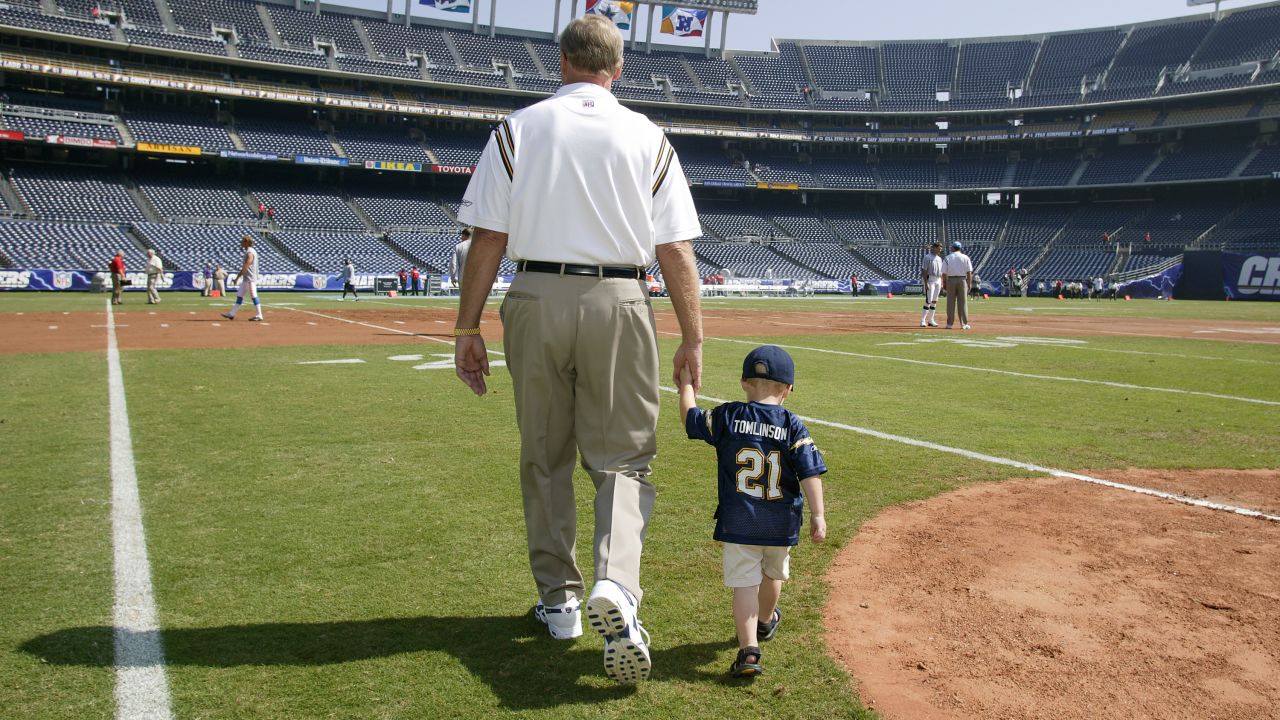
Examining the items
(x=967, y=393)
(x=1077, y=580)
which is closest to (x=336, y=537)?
(x=1077, y=580)

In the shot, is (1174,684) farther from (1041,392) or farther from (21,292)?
(21,292)

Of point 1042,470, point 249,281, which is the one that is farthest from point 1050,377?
point 249,281

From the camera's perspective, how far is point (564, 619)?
351 cm

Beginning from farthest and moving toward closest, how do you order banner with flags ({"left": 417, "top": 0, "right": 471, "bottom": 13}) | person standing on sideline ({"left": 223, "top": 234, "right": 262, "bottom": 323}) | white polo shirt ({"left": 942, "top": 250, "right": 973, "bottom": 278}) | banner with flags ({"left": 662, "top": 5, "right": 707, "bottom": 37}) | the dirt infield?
banner with flags ({"left": 662, "top": 5, "right": 707, "bottom": 37}) → banner with flags ({"left": 417, "top": 0, "right": 471, "bottom": 13}) → person standing on sideline ({"left": 223, "top": 234, "right": 262, "bottom": 323}) → white polo shirt ({"left": 942, "top": 250, "right": 973, "bottom": 278}) → the dirt infield

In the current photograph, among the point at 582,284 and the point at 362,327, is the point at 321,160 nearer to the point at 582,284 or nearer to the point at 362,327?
the point at 362,327

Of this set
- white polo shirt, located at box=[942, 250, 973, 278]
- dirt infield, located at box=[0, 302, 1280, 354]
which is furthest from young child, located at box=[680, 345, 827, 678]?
white polo shirt, located at box=[942, 250, 973, 278]

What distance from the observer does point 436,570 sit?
4199mm

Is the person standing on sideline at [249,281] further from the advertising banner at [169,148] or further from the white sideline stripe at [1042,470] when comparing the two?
the advertising banner at [169,148]

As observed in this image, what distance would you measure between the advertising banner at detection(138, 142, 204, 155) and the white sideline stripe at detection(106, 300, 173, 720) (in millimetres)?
52835

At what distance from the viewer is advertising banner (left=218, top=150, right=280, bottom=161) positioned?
53281 mm

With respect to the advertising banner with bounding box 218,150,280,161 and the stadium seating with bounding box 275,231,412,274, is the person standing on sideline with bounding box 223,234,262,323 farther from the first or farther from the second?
the advertising banner with bounding box 218,150,280,161

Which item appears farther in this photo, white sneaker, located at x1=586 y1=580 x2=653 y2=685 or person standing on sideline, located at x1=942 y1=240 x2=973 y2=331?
person standing on sideline, located at x1=942 y1=240 x2=973 y2=331

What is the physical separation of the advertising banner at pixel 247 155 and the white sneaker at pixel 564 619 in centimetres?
5686

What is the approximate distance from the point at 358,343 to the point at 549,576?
13575mm
